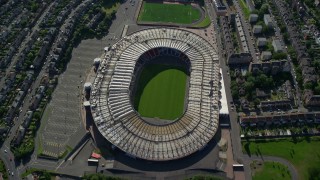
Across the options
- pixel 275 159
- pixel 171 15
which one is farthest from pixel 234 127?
pixel 171 15

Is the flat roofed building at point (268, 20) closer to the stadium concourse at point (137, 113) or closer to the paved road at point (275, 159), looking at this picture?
the stadium concourse at point (137, 113)

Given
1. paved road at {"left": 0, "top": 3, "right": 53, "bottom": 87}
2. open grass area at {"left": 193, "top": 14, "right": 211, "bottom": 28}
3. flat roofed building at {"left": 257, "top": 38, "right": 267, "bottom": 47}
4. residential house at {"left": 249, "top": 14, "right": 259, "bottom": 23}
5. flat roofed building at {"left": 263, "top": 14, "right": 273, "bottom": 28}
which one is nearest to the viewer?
paved road at {"left": 0, "top": 3, "right": 53, "bottom": 87}

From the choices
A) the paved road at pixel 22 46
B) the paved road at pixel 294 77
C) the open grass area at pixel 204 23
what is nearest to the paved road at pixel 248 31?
the paved road at pixel 294 77

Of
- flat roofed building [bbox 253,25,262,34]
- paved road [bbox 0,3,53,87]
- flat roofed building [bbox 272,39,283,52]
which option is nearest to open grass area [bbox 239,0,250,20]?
flat roofed building [bbox 253,25,262,34]

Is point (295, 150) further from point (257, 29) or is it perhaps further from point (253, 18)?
point (253, 18)

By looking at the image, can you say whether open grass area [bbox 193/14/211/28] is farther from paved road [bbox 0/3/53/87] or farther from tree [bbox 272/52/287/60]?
paved road [bbox 0/3/53/87]
